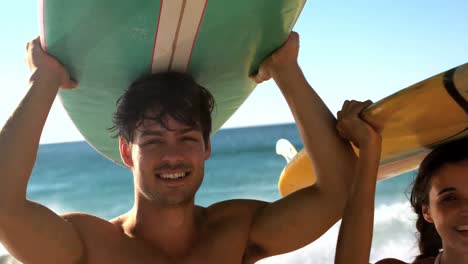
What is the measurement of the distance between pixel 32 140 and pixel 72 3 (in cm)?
41

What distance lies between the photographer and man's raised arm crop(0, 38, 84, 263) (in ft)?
5.44

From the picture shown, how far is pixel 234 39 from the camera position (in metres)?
1.97

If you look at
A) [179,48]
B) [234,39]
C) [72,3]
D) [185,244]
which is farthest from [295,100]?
[72,3]

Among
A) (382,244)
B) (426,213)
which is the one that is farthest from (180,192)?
(382,244)

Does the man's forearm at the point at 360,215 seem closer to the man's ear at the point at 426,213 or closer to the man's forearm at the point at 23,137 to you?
the man's ear at the point at 426,213

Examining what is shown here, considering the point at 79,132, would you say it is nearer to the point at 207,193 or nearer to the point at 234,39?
the point at 234,39

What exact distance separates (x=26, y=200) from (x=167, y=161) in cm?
44

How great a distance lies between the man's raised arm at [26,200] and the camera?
1.66 m

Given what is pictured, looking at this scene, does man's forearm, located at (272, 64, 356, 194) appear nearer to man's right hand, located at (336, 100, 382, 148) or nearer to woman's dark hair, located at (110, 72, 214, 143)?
man's right hand, located at (336, 100, 382, 148)

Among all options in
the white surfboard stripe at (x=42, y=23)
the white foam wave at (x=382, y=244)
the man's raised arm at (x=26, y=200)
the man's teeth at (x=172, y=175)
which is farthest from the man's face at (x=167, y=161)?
the white foam wave at (x=382, y=244)

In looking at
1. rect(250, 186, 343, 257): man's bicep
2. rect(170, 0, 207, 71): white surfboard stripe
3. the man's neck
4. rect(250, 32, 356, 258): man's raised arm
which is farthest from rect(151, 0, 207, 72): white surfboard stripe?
rect(250, 186, 343, 257): man's bicep

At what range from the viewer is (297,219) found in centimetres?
201

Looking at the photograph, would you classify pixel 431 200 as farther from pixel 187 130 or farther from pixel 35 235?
pixel 35 235

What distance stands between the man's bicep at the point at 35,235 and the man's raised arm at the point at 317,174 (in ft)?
2.24
